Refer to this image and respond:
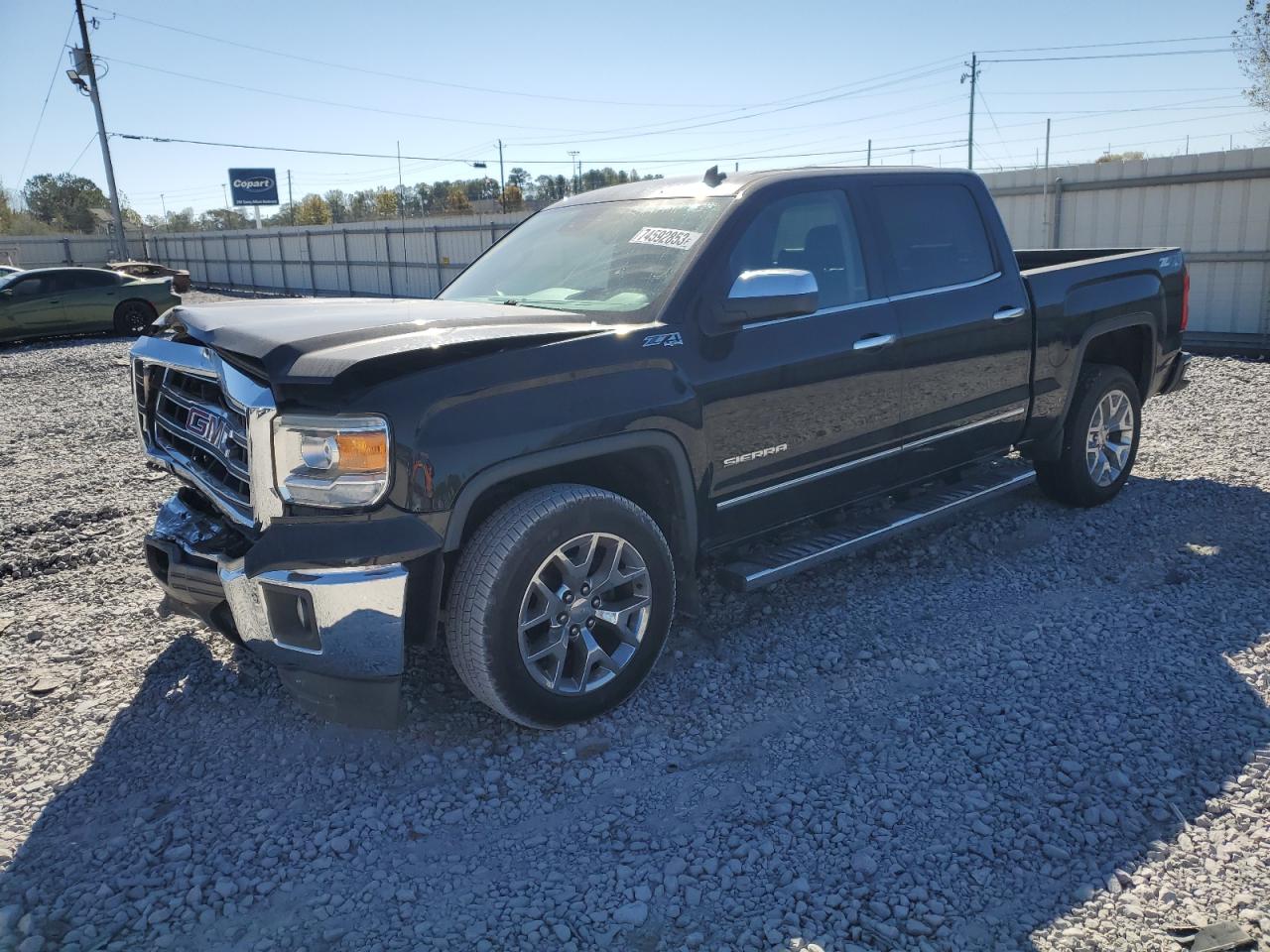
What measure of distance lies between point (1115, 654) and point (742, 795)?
187 centimetres

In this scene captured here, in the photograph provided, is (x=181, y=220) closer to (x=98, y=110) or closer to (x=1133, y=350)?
(x=98, y=110)

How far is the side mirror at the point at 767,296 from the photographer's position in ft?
12.0

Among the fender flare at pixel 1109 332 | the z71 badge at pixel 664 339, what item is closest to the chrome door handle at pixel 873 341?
the z71 badge at pixel 664 339

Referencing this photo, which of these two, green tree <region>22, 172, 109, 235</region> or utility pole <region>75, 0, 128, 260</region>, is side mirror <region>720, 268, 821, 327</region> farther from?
green tree <region>22, 172, 109, 235</region>

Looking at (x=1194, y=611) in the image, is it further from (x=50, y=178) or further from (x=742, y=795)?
(x=50, y=178)

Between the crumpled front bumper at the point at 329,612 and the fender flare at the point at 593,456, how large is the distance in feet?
0.45

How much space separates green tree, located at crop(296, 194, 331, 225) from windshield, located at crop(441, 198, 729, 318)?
3806 inches

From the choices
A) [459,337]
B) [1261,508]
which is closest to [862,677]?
[459,337]

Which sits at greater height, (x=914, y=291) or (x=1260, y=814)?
(x=914, y=291)

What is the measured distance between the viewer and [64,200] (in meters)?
80.8

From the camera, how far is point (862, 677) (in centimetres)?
391

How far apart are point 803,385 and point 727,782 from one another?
166 centimetres

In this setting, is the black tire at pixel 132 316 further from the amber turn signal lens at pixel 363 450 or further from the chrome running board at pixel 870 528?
the amber turn signal lens at pixel 363 450

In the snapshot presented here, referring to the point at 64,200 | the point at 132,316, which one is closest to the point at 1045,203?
the point at 132,316
